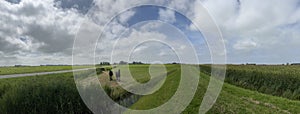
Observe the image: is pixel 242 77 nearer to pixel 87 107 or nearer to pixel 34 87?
pixel 87 107

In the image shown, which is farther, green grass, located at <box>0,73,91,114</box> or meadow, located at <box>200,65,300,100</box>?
meadow, located at <box>200,65,300,100</box>

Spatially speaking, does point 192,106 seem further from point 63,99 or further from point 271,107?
point 63,99

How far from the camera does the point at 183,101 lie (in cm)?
1709

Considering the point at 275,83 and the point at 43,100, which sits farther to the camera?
the point at 275,83

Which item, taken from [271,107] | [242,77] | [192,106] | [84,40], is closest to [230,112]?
[192,106]

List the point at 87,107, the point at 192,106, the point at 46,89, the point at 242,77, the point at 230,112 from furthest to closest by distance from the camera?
the point at 242,77 < the point at 87,107 < the point at 46,89 < the point at 192,106 < the point at 230,112

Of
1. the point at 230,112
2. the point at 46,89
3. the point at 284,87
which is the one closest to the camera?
the point at 230,112

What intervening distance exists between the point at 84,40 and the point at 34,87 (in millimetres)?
6763

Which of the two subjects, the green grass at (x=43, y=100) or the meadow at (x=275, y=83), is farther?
the meadow at (x=275, y=83)

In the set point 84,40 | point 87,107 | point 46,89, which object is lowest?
point 87,107

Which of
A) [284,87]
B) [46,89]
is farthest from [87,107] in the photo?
[284,87]

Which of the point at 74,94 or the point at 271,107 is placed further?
the point at 74,94

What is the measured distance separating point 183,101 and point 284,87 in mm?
16446

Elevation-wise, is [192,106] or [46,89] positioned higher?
[46,89]
